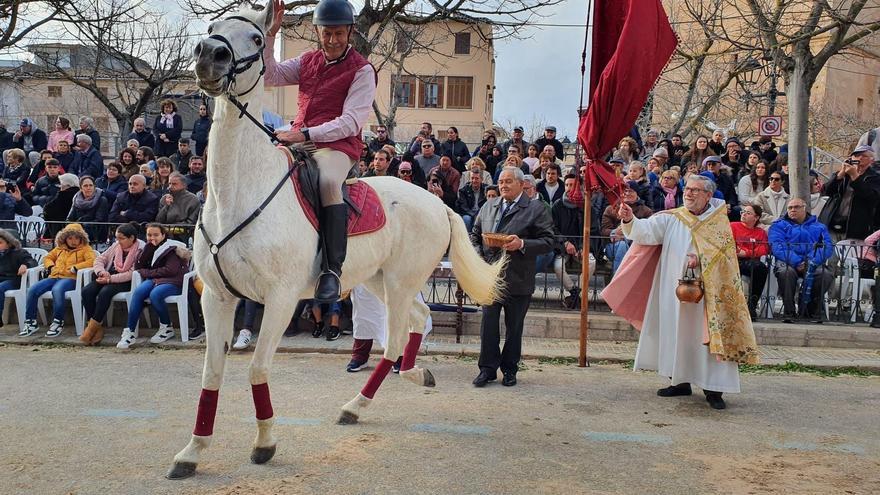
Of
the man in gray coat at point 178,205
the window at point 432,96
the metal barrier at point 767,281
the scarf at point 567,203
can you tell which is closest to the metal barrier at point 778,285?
the metal barrier at point 767,281

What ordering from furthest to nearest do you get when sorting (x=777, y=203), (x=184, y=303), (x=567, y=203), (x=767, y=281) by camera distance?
(x=777, y=203)
(x=567, y=203)
(x=767, y=281)
(x=184, y=303)

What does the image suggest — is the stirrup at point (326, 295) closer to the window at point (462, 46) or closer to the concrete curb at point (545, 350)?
the concrete curb at point (545, 350)

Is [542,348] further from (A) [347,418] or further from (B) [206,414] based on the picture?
(B) [206,414]

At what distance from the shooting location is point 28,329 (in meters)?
9.01

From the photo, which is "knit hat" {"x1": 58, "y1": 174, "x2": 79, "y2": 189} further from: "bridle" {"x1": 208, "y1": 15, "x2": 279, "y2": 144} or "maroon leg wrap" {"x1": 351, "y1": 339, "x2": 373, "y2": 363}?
"bridle" {"x1": 208, "y1": 15, "x2": 279, "y2": 144}

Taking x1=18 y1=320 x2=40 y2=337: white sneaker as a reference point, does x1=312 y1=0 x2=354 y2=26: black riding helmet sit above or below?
above

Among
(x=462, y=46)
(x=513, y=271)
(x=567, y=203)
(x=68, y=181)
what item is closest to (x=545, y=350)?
(x=513, y=271)

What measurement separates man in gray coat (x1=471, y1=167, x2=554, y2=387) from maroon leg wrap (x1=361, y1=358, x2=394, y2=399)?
4.59 ft

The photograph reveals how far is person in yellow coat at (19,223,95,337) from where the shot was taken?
9031 millimetres

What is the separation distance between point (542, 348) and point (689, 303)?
2294 mm

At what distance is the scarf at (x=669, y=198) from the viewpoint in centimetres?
1092

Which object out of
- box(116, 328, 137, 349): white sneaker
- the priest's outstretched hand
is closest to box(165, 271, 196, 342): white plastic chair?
box(116, 328, 137, 349): white sneaker

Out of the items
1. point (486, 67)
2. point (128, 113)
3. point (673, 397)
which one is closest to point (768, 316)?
point (673, 397)

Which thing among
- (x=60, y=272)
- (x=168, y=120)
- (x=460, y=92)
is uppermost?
(x=460, y=92)
